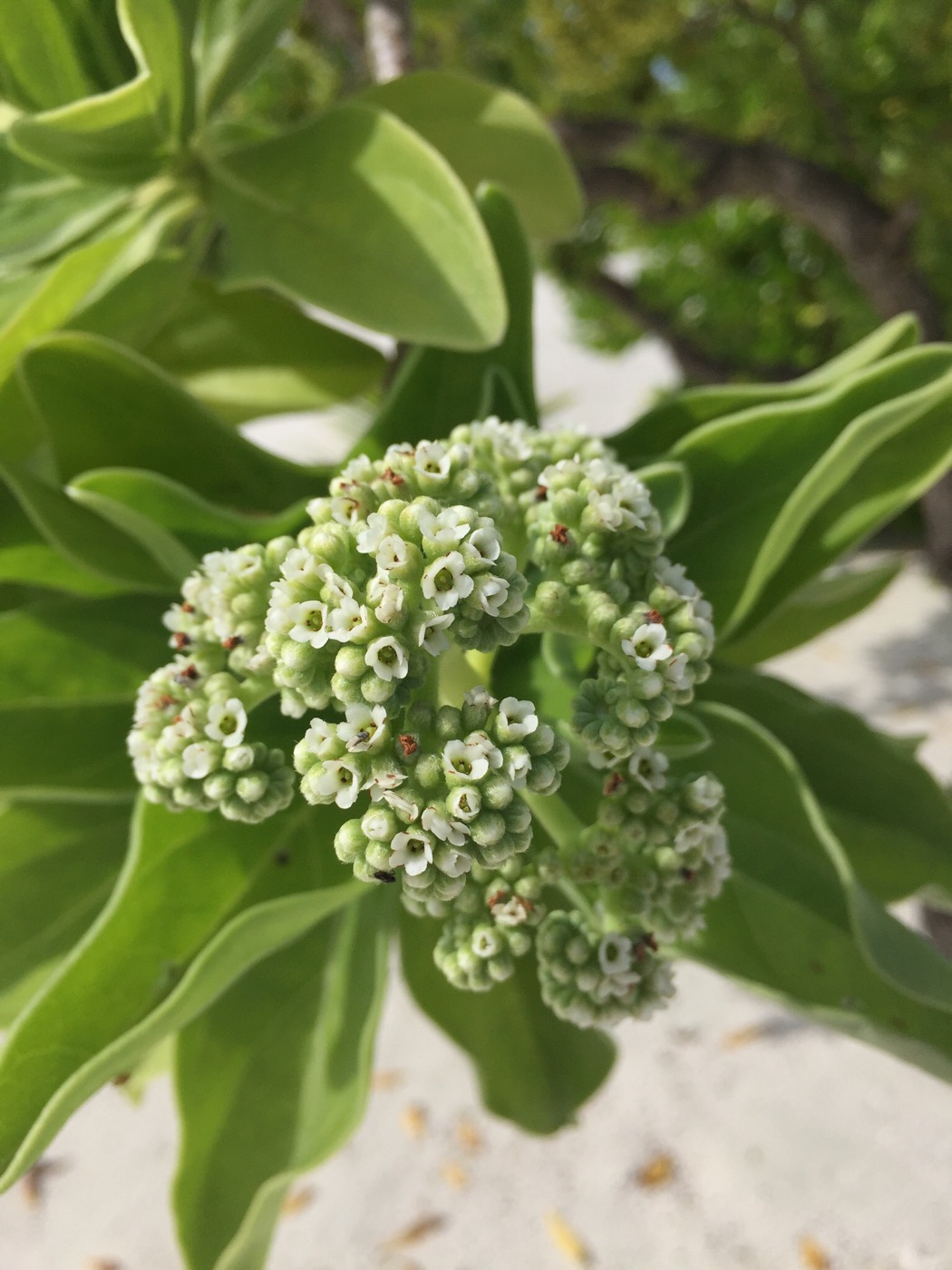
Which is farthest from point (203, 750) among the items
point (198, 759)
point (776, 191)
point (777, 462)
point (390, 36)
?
point (776, 191)

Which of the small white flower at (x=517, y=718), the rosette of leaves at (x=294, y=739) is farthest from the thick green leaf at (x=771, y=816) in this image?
the small white flower at (x=517, y=718)

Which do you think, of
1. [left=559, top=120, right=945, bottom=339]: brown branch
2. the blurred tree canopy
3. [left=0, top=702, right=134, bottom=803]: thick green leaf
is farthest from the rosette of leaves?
[left=559, top=120, right=945, bottom=339]: brown branch

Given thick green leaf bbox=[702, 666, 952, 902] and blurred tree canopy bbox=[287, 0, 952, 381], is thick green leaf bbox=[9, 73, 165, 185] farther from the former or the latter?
blurred tree canopy bbox=[287, 0, 952, 381]

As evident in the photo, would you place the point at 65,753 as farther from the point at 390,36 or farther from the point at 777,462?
the point at 390,36

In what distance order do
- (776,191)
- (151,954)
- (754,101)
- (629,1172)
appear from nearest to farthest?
(151,954) → (629,1172) → (776,191) → (754,101)

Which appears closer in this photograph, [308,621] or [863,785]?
[308,621]

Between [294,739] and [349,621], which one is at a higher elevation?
[349,621]
